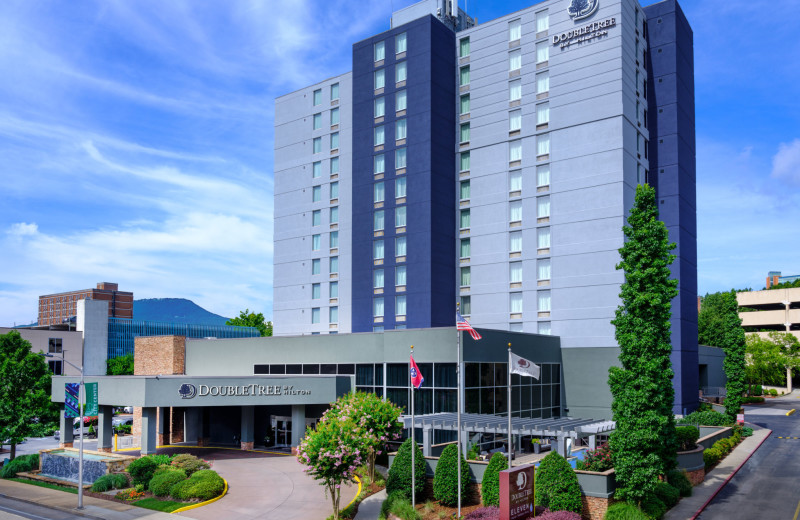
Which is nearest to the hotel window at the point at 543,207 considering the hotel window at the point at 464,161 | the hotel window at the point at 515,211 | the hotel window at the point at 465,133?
the hotel window at the point at 515,211

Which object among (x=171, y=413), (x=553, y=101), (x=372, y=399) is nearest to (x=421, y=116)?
(x=553, y=101)

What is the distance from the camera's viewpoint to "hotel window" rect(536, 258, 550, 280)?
60.1m

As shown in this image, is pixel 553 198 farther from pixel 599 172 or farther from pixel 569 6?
pixel 569 6

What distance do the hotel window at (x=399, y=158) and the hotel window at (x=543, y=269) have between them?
16088 mm

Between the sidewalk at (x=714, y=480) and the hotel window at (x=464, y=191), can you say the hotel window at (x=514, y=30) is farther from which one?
the sidewalk at (x=714, y=480)

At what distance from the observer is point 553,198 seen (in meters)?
60.0

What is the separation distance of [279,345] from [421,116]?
25.2 meters

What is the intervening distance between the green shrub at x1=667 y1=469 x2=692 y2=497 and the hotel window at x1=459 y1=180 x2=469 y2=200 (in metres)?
34.5

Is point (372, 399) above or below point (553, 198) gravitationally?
below

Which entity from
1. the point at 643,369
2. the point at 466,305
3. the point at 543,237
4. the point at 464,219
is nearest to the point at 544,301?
the point at 543,237

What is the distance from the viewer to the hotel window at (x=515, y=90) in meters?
63.2

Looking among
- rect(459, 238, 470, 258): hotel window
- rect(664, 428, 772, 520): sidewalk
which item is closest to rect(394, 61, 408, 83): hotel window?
rect(459, 238, 470, 258): hotel window

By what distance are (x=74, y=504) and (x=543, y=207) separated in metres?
42.9

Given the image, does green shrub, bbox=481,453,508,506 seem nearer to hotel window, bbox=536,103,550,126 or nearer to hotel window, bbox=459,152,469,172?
hotel window, bbox=536,103,550,126
